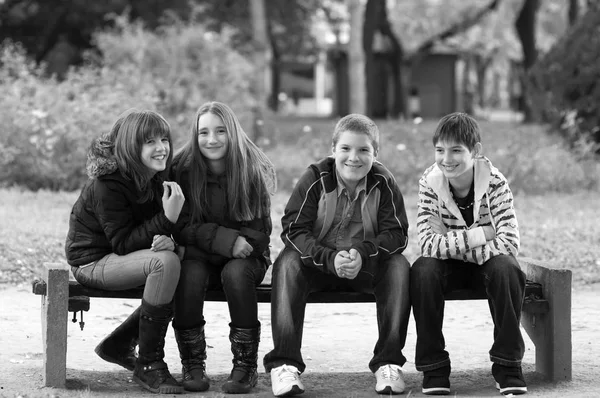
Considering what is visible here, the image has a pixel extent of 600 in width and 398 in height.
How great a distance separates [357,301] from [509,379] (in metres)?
0.81

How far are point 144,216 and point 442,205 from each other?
4.83 ft

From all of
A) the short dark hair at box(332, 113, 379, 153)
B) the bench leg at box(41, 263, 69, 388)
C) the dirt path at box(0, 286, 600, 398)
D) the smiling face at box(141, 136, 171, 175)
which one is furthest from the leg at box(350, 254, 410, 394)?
the bench leg at box(41, 263, 69, 388)

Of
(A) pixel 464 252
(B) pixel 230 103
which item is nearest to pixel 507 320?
(A) pixel 464 252

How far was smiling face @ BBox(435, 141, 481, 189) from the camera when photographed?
5.26 m

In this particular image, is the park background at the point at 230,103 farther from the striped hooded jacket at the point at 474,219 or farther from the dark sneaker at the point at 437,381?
the dark sneaker at the point at 437,381

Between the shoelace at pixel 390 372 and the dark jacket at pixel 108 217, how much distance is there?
1208 millimetres

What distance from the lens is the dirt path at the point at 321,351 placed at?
5.12 metres

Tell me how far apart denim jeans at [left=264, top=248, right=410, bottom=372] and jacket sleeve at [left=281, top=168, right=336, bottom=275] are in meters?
0.07

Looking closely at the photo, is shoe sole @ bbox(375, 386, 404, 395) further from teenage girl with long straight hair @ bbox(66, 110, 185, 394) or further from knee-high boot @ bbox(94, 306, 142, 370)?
knee-high boot @ bbox(94, 306, 142, 370)

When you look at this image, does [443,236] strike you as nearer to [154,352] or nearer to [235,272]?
[235,272]

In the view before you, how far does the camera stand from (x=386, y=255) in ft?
17.0

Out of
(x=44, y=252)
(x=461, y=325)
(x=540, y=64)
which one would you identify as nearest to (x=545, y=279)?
(x=461, y=325)

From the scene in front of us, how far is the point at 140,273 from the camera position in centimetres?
500

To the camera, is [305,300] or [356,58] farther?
[356,58]
